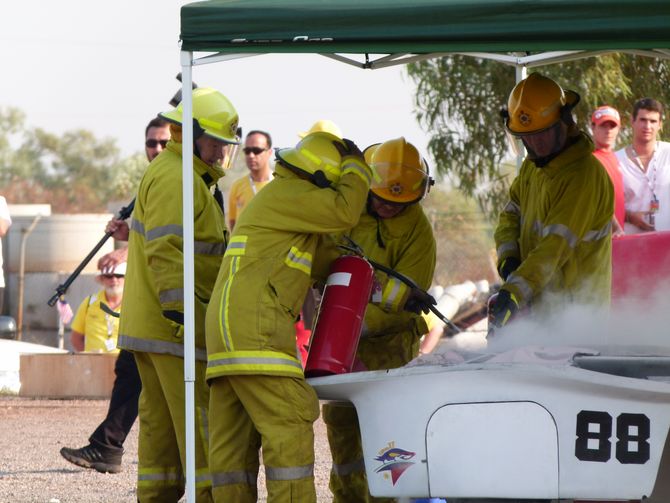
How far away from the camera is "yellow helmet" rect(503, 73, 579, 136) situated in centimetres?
636

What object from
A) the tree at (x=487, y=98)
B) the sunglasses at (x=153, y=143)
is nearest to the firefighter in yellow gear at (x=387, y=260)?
the sunglasses at (x=153, y=143)

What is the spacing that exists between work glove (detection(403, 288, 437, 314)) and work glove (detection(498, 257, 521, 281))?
31.9 inches


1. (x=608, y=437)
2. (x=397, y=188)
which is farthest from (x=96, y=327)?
(x=608, y=437)

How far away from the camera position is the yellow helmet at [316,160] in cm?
536

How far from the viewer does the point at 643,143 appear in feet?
31.4

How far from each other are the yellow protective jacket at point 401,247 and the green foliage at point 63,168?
154ft

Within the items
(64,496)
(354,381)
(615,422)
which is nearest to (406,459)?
(354,381)

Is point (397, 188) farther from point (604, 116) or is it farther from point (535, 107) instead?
point (604, 116)

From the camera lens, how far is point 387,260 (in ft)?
21.2

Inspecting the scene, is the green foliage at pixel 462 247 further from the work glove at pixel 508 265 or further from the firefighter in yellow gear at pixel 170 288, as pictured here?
the firefighter in yellow gear at pixel 170 288

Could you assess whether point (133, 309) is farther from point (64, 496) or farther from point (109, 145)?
point (109, 145)

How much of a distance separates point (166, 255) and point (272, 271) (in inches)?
28.7

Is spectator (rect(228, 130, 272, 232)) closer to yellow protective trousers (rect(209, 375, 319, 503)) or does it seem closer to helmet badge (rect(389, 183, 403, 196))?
helmet badge (rect(389, 183, 403, 196))

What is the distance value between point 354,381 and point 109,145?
60615 millimetres
